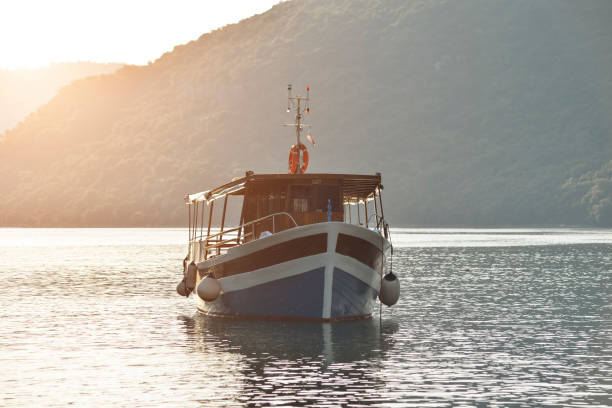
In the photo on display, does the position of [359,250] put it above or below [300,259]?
above

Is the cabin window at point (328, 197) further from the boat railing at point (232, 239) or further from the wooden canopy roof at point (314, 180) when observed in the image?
the boat railing at point (232, 239)

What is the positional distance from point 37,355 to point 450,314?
631 inches

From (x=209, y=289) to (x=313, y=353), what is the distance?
24.2ft

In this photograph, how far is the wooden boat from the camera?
28891 millimetres

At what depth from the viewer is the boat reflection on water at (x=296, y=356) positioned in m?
19.1

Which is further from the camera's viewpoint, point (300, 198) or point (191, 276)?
point (191, 276)

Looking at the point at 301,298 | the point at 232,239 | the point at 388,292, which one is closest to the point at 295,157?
the point at 232,239

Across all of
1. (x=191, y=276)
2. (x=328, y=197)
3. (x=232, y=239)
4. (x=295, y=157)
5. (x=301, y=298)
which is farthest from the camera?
(x=191, y=276)

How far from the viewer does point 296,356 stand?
2409 cm

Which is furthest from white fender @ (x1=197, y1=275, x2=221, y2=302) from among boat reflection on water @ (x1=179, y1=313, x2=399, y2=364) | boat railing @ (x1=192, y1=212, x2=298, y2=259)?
boat railing @ (x1=192, y1=212, x2=298, y2=259)

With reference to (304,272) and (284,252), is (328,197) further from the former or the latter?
(304,272)

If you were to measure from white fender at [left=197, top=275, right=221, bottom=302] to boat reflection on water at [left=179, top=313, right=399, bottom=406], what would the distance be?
3.02ft

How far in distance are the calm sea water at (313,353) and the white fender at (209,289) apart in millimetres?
923

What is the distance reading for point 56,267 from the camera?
7400 centimetres
